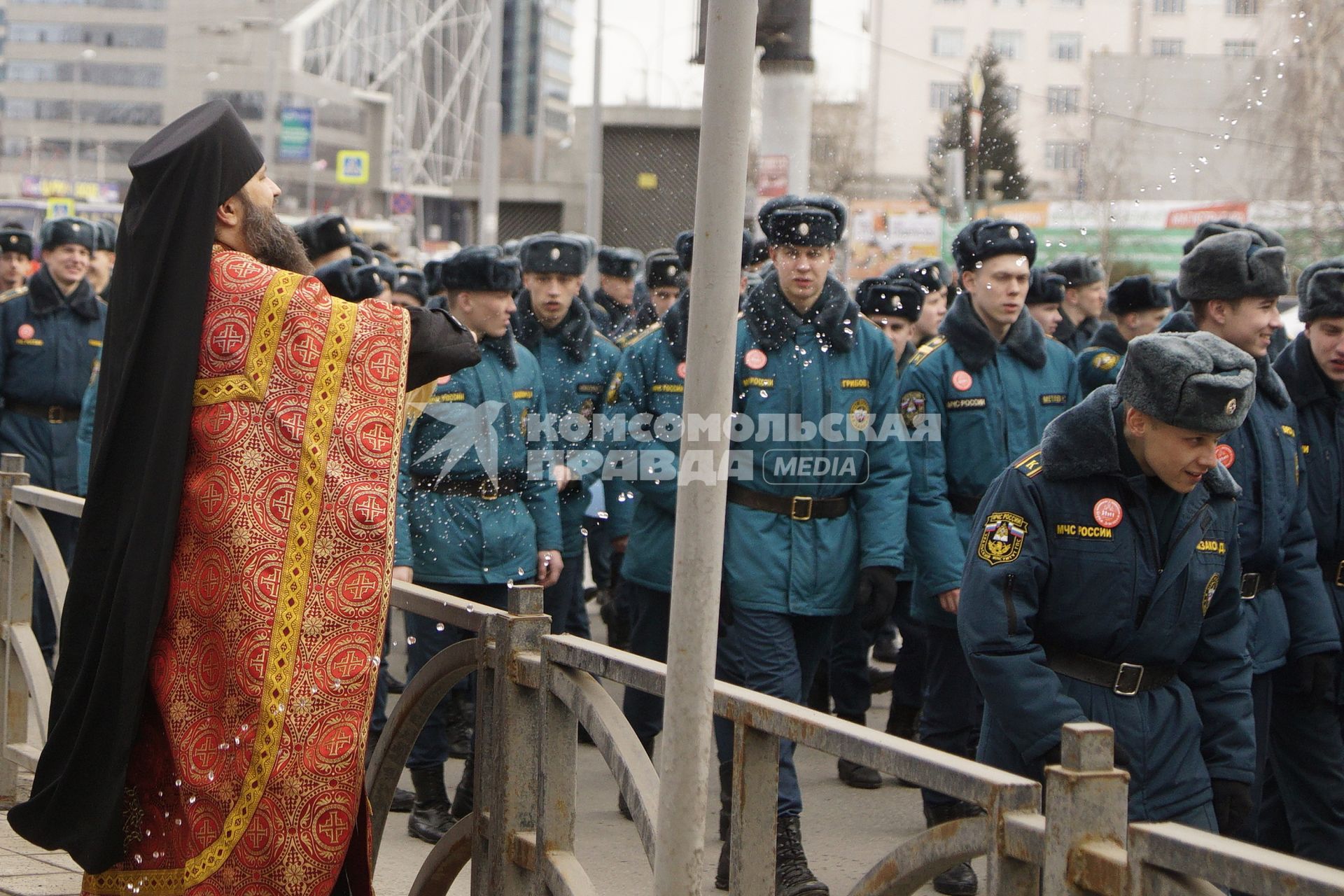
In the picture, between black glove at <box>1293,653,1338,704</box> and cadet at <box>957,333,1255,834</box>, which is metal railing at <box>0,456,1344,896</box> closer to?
cadet at <box>957,333,1255,834</box>

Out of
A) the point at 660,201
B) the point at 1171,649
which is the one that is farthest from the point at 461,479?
the point at 660,201

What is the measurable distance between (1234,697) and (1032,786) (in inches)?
65.8

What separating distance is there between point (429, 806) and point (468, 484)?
111cm

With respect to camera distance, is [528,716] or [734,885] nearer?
[734,885]

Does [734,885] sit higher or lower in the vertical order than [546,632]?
lower

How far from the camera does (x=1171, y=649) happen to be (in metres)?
3.62

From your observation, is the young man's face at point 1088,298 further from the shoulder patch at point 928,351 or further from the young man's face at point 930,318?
the shoulder patch at point 928,351

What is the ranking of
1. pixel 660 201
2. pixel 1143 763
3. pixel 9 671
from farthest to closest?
pixel 660 201, pixel 9 671, pixel 1143 763

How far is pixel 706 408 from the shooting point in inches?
97.3

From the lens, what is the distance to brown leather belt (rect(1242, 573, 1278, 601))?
15.5 feet

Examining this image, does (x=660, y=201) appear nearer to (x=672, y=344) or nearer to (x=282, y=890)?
(x=672, y=344)

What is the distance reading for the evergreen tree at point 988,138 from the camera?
23.1 m

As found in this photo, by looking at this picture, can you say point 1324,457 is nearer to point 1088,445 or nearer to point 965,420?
point 965,420

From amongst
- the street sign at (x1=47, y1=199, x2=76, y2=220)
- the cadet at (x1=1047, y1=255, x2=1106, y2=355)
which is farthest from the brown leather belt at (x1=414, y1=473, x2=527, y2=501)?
the street sign at (x1=47, y1=199, x2=76, y2=220)
